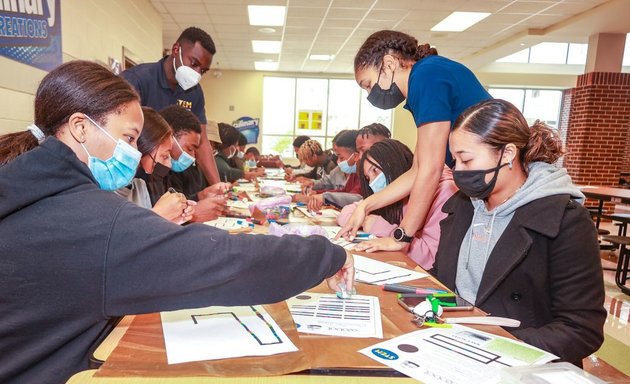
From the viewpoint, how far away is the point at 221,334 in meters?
0.78

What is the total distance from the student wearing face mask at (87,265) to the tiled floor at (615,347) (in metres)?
1.43

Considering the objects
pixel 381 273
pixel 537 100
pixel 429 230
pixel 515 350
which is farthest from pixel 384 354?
pixel 537 100

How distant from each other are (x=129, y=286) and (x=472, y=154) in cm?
100

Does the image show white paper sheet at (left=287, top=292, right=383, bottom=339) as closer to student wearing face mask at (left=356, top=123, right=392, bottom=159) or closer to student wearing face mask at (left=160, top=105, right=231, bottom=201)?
student wearing face mask at (left=160, top=105, right=231, bottom=201)

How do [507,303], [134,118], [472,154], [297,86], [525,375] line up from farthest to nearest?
[297,86], [472,154], [507,303], [134,118], [525,375]

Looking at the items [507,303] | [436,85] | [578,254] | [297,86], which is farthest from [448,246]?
[297,86]

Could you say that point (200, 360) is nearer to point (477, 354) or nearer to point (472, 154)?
point (477, 354)

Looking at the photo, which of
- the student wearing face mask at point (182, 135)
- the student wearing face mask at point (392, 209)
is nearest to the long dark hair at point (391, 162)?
the student wearing face mask at point (392, 209)

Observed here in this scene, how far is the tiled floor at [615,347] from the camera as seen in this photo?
2053 millimetres

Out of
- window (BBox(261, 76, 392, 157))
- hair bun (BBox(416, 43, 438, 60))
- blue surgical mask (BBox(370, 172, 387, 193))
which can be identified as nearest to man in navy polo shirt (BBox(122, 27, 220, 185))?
blue surgical mask (BBox(370, 172, 387, 193))

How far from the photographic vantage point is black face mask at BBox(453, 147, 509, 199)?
1257mm

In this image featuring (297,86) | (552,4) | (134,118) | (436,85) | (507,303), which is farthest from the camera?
(297,86)

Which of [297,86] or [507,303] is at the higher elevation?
[297,86]

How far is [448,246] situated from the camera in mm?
1402
